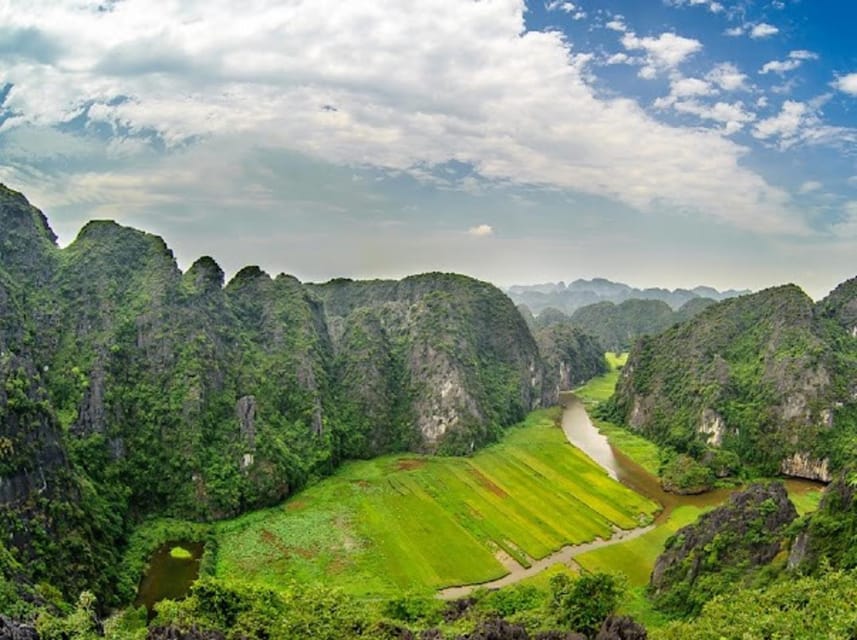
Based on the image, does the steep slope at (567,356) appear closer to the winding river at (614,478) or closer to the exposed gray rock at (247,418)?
the winding river at (614,478)

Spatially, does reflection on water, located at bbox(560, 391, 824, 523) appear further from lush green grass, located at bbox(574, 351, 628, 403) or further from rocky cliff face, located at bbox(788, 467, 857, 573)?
rocky cliff face, located at bbox(788, 467, 857, 573)

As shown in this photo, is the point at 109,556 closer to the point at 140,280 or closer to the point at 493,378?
the point at 140,280

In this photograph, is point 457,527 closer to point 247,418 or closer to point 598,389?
point 247,418

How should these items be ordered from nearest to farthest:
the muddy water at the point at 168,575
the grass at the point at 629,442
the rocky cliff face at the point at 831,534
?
the rocky cliff face at the point at 831,534
the muddy water at the point at 168,575
the grass at the point at 629,442

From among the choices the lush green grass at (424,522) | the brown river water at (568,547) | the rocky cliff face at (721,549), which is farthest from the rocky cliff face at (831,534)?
the lush green grass at (424,522)

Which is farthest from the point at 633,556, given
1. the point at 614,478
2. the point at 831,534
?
the point at 614,478

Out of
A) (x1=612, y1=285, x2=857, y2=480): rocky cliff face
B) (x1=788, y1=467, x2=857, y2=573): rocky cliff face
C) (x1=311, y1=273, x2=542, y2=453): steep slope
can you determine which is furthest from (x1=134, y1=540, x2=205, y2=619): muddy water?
(x1=612, y1=285, x2=857, y2=480): rocky cliff face

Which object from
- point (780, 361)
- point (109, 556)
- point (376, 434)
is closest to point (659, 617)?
point (109, 556)
